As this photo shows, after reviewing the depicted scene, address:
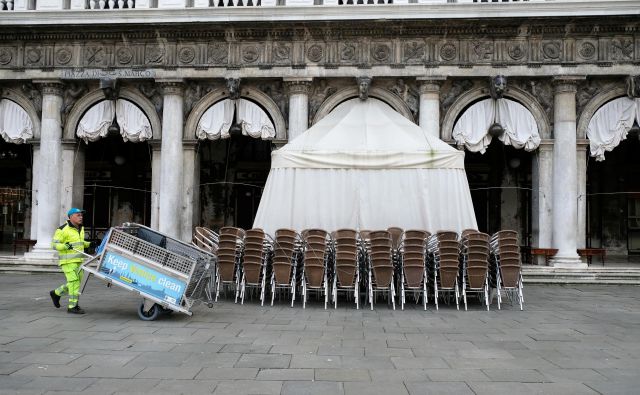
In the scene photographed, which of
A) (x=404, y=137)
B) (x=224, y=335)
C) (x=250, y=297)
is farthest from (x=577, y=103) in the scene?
(x=224, y=335)

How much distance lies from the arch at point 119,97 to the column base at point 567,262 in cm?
1154

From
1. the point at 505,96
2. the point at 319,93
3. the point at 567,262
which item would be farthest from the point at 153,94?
the point at 567,262

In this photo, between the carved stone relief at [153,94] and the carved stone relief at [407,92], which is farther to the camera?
the carved stone relief at [153,94]

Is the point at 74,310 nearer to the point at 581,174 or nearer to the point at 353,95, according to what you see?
the point at 353,95

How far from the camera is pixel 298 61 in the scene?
15.5 meters

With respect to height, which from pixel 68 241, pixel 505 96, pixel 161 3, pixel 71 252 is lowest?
pixel 71 252

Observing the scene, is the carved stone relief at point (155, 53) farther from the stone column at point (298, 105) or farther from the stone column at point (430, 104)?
the stone column at point (430, 104)

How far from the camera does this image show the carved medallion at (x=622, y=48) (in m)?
14.8

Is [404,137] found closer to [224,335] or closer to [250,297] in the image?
[250,297]

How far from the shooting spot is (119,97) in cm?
Answer: 1631

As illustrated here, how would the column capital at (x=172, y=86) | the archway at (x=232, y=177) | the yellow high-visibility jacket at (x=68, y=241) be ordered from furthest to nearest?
the archway at (x=232, y=177), the column capital at (x=172, y=86), the yellow high-visibility jacket at (x=68, y=241)

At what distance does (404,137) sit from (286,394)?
740 centimetres

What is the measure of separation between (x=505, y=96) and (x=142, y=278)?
11.5m

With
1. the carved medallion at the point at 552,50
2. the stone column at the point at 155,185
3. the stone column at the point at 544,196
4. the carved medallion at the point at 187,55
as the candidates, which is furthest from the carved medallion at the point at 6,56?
the stone column at the point at 544,196
